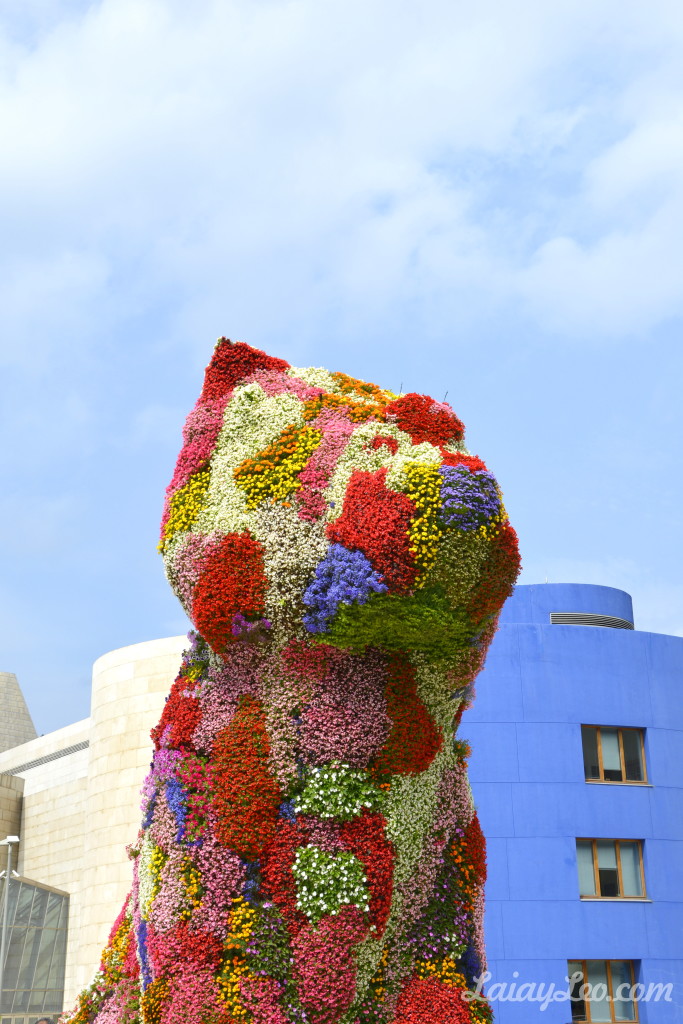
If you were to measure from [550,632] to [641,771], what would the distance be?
4.75m

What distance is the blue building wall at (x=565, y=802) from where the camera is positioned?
28.5m

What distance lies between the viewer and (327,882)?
8.79 meters

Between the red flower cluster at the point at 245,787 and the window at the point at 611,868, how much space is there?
2259 cm

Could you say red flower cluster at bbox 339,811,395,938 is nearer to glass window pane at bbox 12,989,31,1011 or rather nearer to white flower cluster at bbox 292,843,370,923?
white flower cluster at bbox 292,843,370,923

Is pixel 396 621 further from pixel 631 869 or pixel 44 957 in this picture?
pixel 44 957

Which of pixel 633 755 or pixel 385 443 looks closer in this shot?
pixel 385 443

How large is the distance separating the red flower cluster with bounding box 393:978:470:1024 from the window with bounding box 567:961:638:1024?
69.8 feet

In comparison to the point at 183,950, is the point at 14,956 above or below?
above

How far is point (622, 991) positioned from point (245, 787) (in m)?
23.9

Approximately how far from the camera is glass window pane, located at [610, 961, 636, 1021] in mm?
28891

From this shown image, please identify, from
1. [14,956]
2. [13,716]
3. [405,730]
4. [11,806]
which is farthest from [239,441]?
[13,716]

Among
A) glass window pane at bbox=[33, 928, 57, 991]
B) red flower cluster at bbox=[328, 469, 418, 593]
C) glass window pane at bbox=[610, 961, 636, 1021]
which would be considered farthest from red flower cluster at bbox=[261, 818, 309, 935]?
glass window pane at bbox=[33, 928, 57, 991]

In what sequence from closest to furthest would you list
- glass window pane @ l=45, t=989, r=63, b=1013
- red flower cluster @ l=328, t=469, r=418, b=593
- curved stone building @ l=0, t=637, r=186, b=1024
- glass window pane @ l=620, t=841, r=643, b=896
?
1. red flower cluster @ l=328, t=469, r=418, b=593
2. glass window pane @ l=620, t=841, r=643, b=896
3. curved stone building @ l=0, t=637, r=186, b=1024
4. glass window pane @ l=45, t=989, r=63, b=1013

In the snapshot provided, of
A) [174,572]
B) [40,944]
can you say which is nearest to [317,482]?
[174,572]
